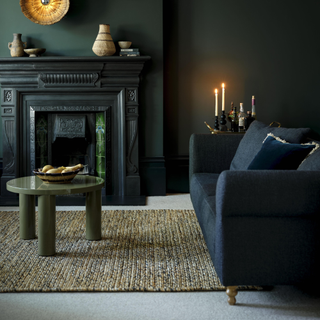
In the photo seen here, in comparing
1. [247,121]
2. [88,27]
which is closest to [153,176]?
[247,121]

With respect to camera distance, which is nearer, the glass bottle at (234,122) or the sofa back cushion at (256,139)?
the sofa back cushion at (256,139)

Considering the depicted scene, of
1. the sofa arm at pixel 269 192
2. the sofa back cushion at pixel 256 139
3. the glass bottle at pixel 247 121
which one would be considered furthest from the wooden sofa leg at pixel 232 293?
the glass bottle at pixel 247 121

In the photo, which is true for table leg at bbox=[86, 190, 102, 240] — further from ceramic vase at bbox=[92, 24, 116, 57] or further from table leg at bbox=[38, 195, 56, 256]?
ceramic vase at bbox=[92, 24, 116, 57]

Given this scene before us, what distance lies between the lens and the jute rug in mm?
1971

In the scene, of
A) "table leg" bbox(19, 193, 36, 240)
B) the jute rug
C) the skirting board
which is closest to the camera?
the jute rug

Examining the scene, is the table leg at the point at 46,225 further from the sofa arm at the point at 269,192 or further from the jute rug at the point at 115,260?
the sofa arm at the point at 269,192

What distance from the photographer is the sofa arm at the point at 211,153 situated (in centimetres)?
319

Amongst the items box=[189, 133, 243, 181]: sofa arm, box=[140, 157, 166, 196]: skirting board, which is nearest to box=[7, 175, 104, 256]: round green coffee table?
box=[189, 133, 243, 181]: sofa arm

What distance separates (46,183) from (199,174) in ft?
3.96

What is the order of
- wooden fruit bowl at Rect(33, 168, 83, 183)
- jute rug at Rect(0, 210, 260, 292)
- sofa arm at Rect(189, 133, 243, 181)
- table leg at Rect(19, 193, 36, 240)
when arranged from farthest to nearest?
sofa arm at Rect(189, 133, 243, 181)
table leg at Rect(19, 193, 36, 240)
wooden fruit bowl at Rect(33, 168, 83, 183)
jute rug at Rect(0, 210, 260, 292)

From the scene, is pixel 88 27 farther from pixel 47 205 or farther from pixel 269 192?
pixel 269 192

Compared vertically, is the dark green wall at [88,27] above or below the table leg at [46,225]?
above

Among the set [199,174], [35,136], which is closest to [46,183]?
[199,174]

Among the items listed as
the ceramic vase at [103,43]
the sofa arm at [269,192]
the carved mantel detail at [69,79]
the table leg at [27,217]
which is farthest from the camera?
the carved mantel detail at [69,79]
